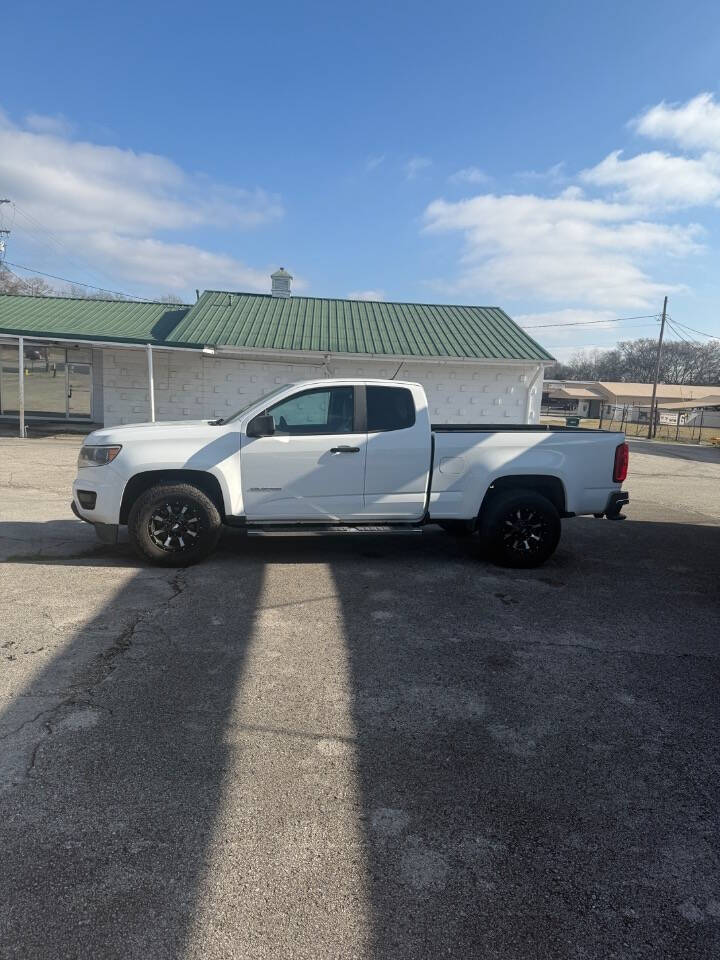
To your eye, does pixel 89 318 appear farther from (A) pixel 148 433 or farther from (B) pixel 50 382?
(A) pixel 148 433

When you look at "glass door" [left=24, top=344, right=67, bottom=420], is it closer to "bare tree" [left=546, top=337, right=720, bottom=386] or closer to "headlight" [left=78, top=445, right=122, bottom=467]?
"headlight" [left=78, top=445, right=122, bottom=467]

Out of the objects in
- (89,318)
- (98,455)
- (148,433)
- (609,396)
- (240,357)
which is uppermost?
(89,318)

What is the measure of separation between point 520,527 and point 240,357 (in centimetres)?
1334

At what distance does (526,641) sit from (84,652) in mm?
3244

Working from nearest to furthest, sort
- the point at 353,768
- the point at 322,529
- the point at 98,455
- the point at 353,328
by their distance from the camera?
the point at 353,768 → the point at 98,455 → the point at 322,529 → the point at 353,328

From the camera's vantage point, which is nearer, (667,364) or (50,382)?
(50,382)

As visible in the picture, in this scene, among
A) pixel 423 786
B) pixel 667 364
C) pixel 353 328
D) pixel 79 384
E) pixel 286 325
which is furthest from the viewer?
pixel 667 364

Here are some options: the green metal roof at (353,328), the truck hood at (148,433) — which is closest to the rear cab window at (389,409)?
the truck hood at (148,433)

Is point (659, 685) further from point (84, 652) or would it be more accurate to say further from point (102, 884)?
point (84, 652)

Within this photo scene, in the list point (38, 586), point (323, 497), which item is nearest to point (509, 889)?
point (323, 497)

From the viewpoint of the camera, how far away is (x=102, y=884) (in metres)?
2.24

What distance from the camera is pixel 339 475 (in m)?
6.11

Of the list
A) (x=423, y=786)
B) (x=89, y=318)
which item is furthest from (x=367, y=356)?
(x=423, y=786)

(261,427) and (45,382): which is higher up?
(45,382)
